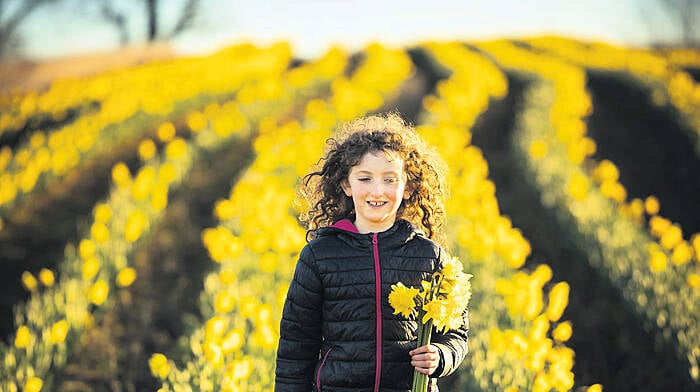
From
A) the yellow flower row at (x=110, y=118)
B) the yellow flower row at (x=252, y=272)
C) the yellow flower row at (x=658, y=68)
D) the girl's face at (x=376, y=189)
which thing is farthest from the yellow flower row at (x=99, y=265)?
the yellow flower row at (x=658, y=68)

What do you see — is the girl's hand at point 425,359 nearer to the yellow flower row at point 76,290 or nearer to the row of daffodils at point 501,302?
the row of daffodils at point 501,302

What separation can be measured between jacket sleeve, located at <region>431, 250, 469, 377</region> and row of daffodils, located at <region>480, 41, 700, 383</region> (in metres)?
2.47

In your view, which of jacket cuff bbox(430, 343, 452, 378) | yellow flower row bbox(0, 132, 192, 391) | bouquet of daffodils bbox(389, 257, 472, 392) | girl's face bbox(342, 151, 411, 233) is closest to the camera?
bouquet of daffodils bbox(389, 257, 472, 392)

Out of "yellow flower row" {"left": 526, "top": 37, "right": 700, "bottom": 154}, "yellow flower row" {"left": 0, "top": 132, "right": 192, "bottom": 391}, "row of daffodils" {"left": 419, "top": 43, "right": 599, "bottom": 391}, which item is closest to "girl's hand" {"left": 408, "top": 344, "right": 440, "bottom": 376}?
"row of daffodils" {"left": 419, "top": 43, "right": 599, "bottom": 391}

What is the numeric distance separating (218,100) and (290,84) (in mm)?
2201

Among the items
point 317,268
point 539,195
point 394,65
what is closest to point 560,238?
point 539,195

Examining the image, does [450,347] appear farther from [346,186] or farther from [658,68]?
[658,68]

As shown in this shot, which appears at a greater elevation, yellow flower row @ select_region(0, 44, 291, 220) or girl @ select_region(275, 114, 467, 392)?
yellow flower row @ select_region(0, 44, 291, 220)

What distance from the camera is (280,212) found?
5.27 meters

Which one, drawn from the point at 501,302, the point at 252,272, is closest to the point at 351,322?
the point at 501,302

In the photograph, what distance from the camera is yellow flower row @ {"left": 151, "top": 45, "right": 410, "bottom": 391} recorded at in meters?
3.20

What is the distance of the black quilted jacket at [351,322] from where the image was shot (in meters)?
2.23

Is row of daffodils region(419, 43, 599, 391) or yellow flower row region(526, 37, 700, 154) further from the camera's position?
yellow flower row region(526, 37, 700, 154)

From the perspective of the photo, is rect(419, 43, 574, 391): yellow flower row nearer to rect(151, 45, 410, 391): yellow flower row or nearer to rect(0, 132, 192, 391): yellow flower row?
rect(151, 45, 410, 391): yellow flower row
